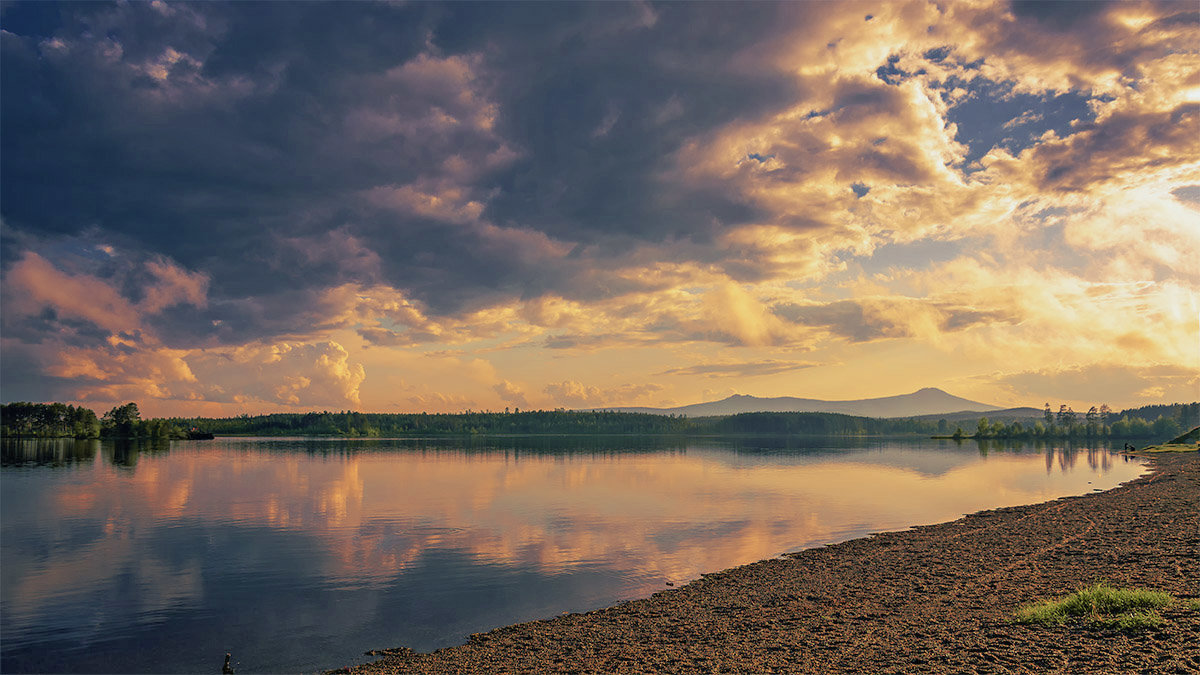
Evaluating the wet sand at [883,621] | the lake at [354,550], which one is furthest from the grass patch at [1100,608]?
the lake at [354,550]

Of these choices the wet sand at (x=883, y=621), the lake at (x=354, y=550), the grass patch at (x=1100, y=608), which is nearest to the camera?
the wet sand at (x=883, y=621)

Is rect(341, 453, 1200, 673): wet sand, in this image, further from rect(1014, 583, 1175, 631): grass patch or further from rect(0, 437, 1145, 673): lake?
rect(0, 437, 1145, 673): lake

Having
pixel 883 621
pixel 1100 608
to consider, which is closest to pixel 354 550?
pixel 883 621

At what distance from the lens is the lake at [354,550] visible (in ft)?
78.1

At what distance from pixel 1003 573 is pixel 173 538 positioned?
48320mm

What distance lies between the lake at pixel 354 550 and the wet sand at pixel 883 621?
3.05 metres

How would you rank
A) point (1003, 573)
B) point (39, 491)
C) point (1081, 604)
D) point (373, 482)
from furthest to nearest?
point (373, 482)
point (39, 491)
point (1003, 573)
point (1081, 604)

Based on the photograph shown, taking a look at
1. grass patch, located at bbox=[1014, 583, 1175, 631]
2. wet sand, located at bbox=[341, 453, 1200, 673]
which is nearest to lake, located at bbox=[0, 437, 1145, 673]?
wet sand, located at bbox=[341, 453, 1200, 673]

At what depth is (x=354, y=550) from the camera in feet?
130

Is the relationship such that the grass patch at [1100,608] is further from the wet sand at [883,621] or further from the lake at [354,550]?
the lake at [354,550]

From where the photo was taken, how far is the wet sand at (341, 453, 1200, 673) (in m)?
17.0

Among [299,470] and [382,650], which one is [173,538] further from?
[299,470]

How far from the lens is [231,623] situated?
25.3 meters

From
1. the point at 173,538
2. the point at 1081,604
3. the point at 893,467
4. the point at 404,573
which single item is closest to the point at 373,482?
the point at 173,538
